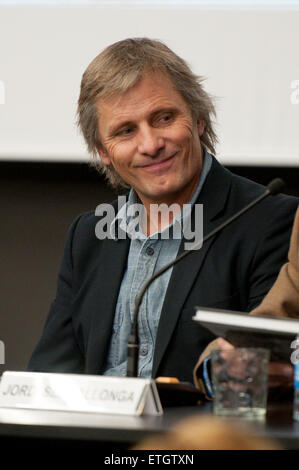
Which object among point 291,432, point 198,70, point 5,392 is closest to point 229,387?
point 291,432

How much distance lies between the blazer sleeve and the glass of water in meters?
0.90

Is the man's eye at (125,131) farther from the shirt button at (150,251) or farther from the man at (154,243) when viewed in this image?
the shirt button at (150,251)

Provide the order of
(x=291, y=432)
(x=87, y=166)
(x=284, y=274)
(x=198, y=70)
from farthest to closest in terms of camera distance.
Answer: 1. (x=87, y=166)
2. (x=198, y=70)
3. (x=284, y=274)
4. (x=291, y=432)

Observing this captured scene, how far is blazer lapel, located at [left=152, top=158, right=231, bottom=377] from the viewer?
5.52 ft

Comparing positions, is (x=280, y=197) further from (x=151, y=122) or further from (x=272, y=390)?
(x=272, y=390)

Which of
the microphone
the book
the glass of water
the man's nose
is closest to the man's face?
the man's nose

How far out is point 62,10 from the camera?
254 cm

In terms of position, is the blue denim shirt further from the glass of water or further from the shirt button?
the glass of water

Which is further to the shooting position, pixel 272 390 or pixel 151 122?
pixel 151 122

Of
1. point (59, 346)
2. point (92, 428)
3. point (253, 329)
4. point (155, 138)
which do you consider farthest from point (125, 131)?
point (92, 428)

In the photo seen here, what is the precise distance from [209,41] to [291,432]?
71.0 inches

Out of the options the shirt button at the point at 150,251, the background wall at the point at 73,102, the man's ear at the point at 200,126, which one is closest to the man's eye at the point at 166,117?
the man's ear at the point at 200,126

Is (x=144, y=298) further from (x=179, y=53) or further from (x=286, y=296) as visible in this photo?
(x=179, y=53)

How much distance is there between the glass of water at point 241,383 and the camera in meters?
1.00
